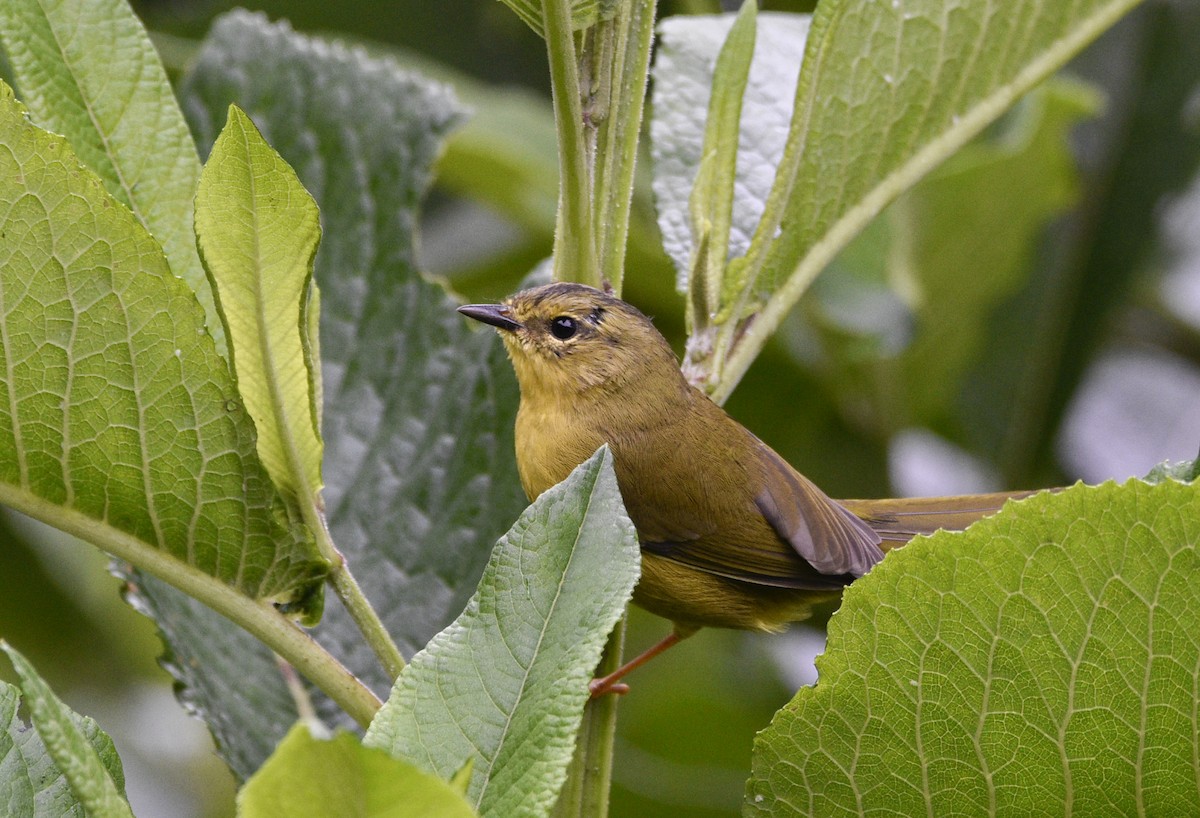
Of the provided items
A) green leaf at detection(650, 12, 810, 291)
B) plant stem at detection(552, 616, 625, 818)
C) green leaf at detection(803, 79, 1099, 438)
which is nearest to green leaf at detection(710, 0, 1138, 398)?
green leaf at detection(650, 12, 810, 291)

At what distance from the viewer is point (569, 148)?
1.14 metres

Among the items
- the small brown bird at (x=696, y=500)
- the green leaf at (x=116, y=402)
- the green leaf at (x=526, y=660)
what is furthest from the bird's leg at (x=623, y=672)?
the green leaf at (x=116, y=402)

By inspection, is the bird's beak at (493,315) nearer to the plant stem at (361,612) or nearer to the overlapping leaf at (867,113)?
the overlapping leaf at (867,113)

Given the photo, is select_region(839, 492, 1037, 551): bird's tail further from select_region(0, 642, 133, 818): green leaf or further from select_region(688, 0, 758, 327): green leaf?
select_region(0, 642, 133, 818): green leaf

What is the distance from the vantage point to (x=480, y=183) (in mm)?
2699

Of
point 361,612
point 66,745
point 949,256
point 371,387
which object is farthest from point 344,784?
point 949,256

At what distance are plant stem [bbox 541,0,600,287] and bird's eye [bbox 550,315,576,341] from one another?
777 millimetres

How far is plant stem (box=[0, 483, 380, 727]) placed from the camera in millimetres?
1146

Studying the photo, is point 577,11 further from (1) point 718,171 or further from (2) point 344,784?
(2) point 344,784

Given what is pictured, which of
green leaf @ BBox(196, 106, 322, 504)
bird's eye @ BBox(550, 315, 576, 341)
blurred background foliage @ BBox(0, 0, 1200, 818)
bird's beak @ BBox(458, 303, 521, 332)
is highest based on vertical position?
blurred background foliage @ BBox(0, 0, 1200, 818)

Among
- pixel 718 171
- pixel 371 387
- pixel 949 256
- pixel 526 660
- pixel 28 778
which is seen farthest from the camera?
pixel 949 256

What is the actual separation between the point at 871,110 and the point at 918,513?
0.81 m

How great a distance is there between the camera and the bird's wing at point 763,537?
6.35ft

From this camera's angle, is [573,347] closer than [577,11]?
No
